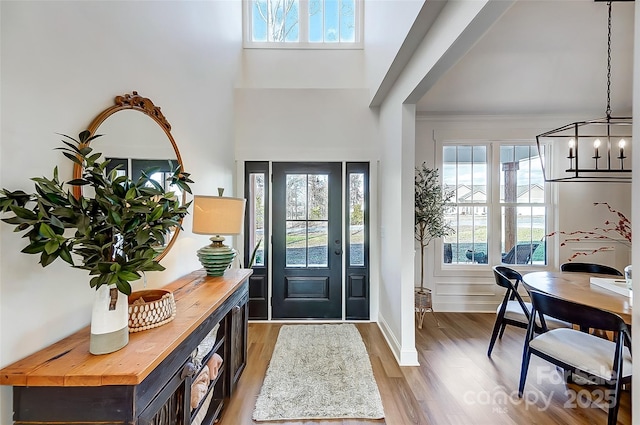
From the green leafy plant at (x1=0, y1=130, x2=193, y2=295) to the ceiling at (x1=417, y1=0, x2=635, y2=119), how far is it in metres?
3.36

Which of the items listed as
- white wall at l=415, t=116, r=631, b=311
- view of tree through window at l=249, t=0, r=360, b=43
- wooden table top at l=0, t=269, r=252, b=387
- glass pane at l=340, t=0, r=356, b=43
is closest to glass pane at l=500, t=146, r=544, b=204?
white wall at l=415, t=116, r=631, b=311

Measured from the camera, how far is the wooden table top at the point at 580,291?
186cm

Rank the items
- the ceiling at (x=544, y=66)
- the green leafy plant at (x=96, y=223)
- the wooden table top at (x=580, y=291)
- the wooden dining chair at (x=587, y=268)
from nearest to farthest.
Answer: the green leafy plant at (x=96, y=223) < the wooden table top at (x=580, y=291) < the ceiling at (x=544, y=66) < the wooden dining chair at (x=587, y=268)

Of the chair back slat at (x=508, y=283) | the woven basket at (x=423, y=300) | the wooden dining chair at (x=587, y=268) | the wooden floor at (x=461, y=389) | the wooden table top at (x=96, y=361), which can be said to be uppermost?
the wooden table top at (x=96, y=361)

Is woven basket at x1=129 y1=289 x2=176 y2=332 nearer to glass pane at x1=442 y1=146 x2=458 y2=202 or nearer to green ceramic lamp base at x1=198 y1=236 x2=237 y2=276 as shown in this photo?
green ceramic lamp base at x1=198 y1=236 x2=237 y2=276

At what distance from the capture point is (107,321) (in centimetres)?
103

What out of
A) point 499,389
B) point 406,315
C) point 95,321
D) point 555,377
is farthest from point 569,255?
point 95,321

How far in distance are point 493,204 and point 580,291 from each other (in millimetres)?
1924

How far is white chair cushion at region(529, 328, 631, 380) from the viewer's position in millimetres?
1741

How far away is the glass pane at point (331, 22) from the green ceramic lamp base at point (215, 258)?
348 centimetres

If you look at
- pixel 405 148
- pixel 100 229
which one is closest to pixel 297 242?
pixel 405 148

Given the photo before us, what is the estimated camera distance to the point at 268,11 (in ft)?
13.4

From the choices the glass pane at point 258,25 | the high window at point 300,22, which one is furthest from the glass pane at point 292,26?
the glass pane at point 258,25

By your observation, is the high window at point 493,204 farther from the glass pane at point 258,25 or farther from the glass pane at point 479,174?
the glass pane at point 258,25
